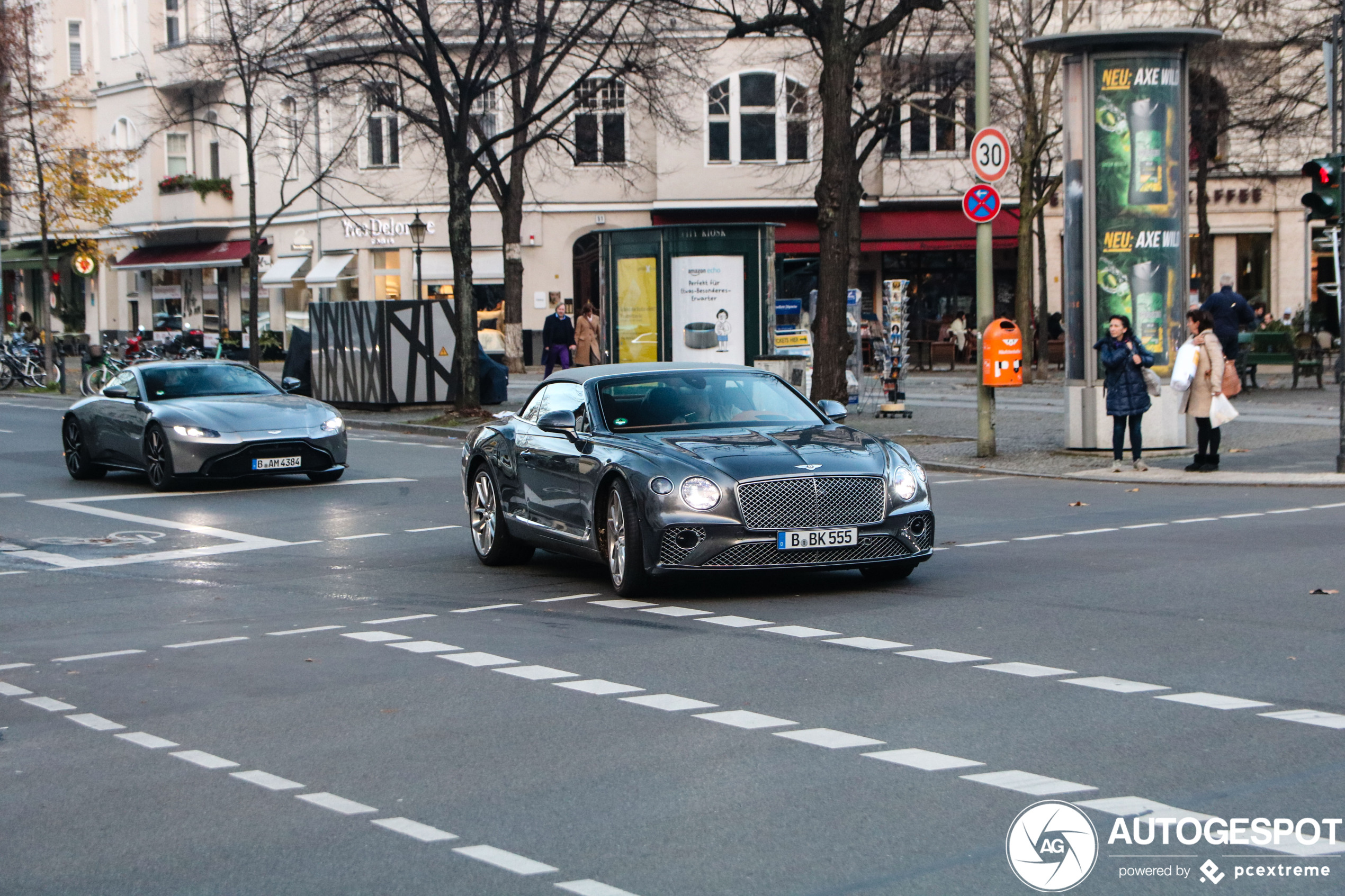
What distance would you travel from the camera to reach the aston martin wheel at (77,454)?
66.4ft

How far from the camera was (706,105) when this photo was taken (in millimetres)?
50219

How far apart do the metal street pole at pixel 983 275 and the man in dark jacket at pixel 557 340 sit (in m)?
14.4

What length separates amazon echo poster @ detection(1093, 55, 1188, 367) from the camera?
20.4 m

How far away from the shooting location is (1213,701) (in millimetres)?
7453

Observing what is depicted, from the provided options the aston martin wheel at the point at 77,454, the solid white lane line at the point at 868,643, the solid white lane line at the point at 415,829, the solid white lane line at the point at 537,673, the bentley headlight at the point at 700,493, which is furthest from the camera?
Answer: the aston martin wheel at the point at 77,454

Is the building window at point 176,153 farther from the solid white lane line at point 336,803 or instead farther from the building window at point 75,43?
the solid white lane line at point 336,803

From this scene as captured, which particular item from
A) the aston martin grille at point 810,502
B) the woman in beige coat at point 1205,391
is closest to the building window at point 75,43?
the woman in beige coat at point 1205,391

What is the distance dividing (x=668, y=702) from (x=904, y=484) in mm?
3746

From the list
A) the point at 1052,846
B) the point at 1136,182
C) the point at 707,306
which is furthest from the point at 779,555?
the point at 707,306

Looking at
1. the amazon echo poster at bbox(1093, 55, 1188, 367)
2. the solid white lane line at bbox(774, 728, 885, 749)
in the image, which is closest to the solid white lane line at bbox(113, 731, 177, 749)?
the solid white lane line at bbox(774, 728, 885, 749)

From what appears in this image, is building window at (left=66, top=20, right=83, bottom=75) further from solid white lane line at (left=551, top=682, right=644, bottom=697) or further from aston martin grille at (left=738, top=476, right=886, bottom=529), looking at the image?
solid white lane line at (left=551, top=682, right=644, bottom=697)

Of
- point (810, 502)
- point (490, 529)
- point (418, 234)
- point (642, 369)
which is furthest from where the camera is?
point (418, 234)

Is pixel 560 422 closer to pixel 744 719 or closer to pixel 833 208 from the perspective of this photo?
pixel 744 719

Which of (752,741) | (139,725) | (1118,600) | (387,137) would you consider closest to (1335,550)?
(1118,600)
